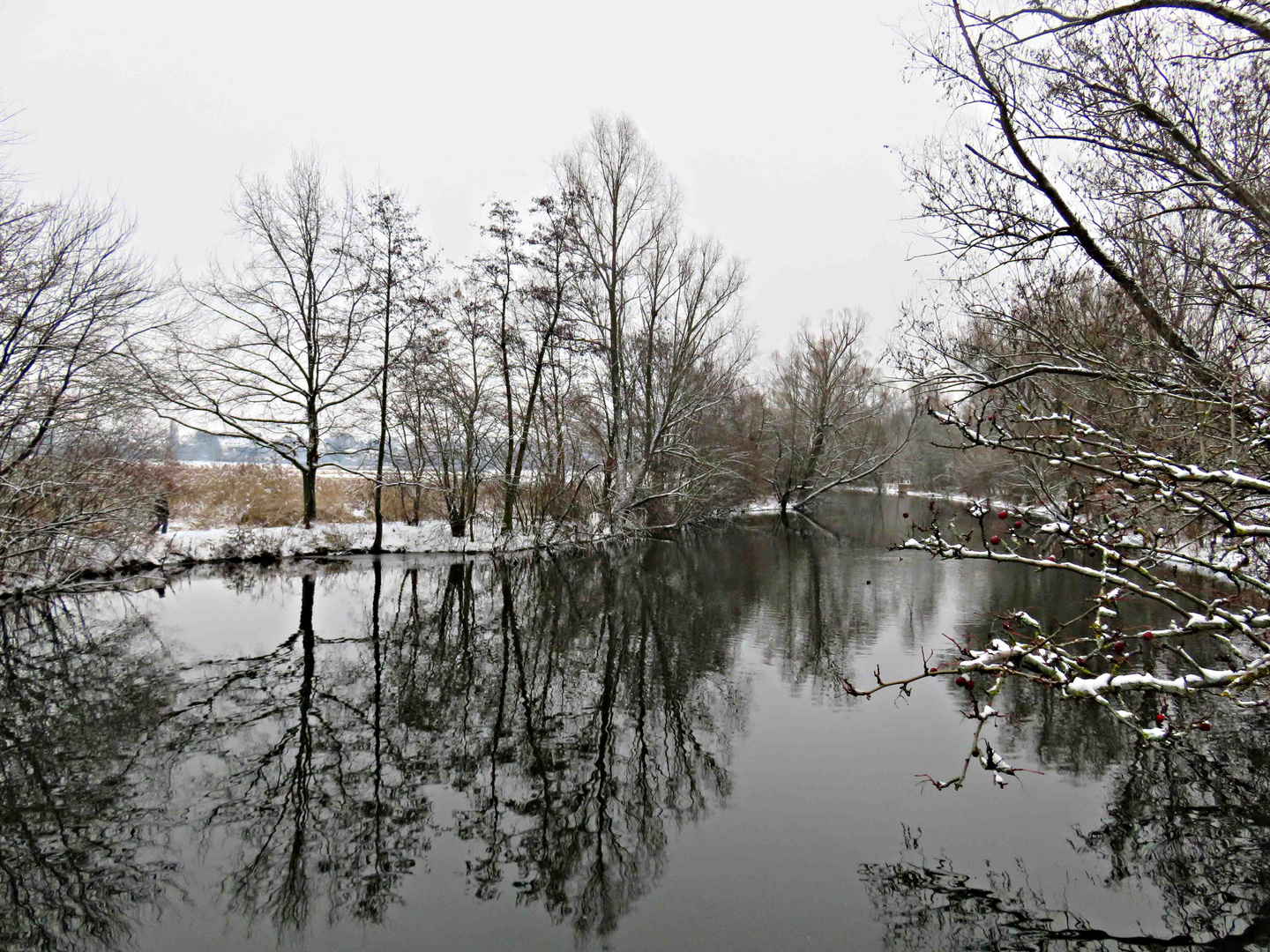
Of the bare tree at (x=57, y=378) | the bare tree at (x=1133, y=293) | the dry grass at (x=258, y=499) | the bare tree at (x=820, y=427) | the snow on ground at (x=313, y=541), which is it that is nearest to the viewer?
the bare tree at (x=1133, y=293)

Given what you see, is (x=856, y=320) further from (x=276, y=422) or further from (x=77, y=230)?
(x=77, y=230)

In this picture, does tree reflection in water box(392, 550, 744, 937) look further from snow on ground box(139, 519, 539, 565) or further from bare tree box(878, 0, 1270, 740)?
snow on ground box(139, 519, 539, 565)

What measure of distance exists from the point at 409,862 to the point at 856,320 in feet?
127

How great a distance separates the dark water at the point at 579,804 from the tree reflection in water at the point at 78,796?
0.09ft

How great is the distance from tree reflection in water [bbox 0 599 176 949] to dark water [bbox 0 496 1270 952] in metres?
0.03

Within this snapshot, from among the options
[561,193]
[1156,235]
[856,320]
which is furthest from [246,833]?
[856,320]

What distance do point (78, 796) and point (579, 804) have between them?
13.3ft

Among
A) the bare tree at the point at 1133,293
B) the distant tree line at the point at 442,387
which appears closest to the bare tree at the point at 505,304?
the distant tree line at the point at 442,387

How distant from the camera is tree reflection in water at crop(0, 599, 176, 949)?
4.38 meters

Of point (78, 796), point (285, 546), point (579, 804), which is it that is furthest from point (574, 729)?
point (285, 546)

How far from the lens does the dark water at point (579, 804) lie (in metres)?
4.40

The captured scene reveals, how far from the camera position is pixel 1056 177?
22.3ft

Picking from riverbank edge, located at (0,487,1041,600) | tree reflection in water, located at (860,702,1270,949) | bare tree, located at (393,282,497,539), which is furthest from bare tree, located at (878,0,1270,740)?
bare tree, located at (393,282,497,539)

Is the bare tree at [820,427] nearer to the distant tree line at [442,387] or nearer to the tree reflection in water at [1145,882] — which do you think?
the distant tree line at [442,387]
